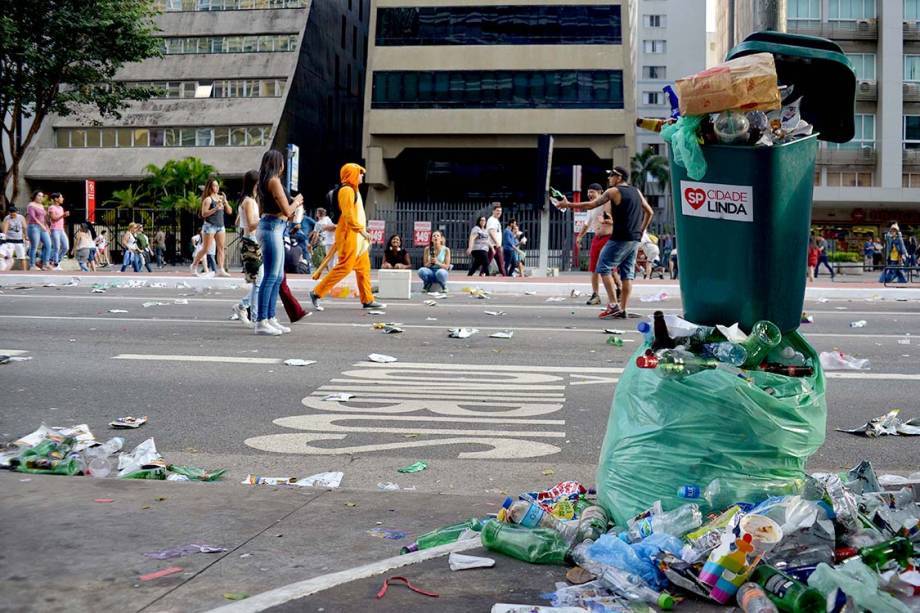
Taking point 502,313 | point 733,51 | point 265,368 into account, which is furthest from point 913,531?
point 502,313

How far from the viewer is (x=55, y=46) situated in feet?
119

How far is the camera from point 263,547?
12.5 feet

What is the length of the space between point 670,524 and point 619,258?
30.9ft

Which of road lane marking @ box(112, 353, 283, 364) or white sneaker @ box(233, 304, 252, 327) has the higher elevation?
white sneaker @ box(233, 304, 252, 327)

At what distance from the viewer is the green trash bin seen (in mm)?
4027

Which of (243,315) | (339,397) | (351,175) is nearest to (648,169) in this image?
(351,175)

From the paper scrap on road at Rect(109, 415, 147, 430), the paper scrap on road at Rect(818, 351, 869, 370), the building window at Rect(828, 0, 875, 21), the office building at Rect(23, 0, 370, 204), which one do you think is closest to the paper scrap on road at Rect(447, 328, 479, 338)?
the paper scrap on road at Rect(818, 351, 869, 370)

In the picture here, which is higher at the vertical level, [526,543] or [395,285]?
[395,285]

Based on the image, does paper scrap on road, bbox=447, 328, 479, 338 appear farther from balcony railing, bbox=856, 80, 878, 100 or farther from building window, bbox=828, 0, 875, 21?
building window, bbox=828, 0, 875, 21

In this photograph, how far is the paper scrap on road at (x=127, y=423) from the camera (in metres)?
6.20

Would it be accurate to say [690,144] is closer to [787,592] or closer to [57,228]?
[787,592]

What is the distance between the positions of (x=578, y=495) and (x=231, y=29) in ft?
170

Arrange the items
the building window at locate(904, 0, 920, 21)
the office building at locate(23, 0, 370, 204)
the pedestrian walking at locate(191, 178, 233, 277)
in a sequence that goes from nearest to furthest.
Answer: the pedestrian walking at locate(191, 178, 233, 277)
the office building at locate(23, 0, 370, 204)
the building window at locate(904, 0, 920, 21)

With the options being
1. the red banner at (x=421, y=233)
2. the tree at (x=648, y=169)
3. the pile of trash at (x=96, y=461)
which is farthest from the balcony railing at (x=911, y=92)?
the pile of trash at (x=96, y=461)
